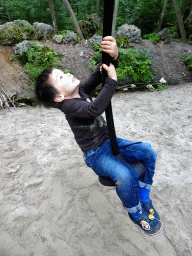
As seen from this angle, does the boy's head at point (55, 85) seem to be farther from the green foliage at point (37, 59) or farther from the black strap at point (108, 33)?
the green foliage at point (37, 59)

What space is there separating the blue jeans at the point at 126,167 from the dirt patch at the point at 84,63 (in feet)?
14.8

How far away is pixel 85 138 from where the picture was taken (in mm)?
1806

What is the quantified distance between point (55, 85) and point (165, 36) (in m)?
8.22

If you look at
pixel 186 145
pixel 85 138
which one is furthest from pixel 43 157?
pixel 186 145

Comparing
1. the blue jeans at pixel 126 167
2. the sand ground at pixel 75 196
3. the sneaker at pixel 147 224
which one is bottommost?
the sand ground at pixel 75 196

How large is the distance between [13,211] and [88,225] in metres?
0.99

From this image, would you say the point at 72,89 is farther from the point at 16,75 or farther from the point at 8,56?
the point at 8,56

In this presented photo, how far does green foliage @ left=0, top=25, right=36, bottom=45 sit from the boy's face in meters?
5.90

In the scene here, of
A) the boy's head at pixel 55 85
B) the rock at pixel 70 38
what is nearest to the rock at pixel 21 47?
the rock at pixel 70 38

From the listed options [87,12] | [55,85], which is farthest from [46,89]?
[87,12]

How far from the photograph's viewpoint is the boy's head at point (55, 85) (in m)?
1.64

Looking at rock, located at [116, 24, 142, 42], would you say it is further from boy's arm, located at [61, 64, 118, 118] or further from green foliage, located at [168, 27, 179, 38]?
boy's arm, located at [61, 64, 118, 118]

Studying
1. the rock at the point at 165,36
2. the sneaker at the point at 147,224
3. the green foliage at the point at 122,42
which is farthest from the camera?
the rock at the point at 165,36

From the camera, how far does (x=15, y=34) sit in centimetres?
639
